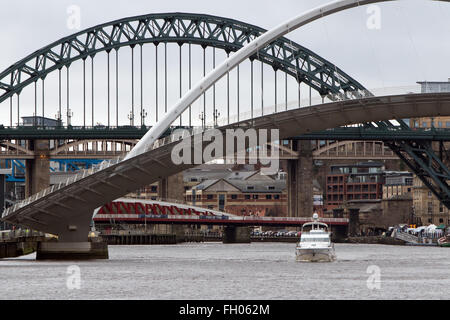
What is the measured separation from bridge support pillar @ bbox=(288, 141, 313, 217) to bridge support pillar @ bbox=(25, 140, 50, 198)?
3494 cm

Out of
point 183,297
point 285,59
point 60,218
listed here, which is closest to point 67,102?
point 285,59

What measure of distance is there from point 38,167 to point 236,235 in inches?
1465

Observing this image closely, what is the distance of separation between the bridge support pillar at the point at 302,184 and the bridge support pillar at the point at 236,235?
13500 mm

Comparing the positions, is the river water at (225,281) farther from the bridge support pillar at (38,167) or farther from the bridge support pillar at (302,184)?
the bridge support pillar at (302,184)

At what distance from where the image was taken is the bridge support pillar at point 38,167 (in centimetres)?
15888

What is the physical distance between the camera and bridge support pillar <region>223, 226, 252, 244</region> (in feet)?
606

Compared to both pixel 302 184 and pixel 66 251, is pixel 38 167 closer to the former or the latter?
pixel 302 184

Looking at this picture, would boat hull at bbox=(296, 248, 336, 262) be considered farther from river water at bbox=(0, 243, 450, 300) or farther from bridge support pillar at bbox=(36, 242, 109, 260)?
bridge support pillar at bbox=(36, 242, 109, 260)

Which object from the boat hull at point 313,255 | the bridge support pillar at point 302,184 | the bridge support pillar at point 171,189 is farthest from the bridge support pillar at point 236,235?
the boat hull at point 313,255

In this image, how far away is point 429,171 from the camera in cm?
12669

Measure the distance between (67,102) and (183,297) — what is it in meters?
81.8

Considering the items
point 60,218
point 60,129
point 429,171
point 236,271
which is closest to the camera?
point 236,271

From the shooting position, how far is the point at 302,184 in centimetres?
17100

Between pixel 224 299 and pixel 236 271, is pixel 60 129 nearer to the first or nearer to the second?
pixel 236 271
